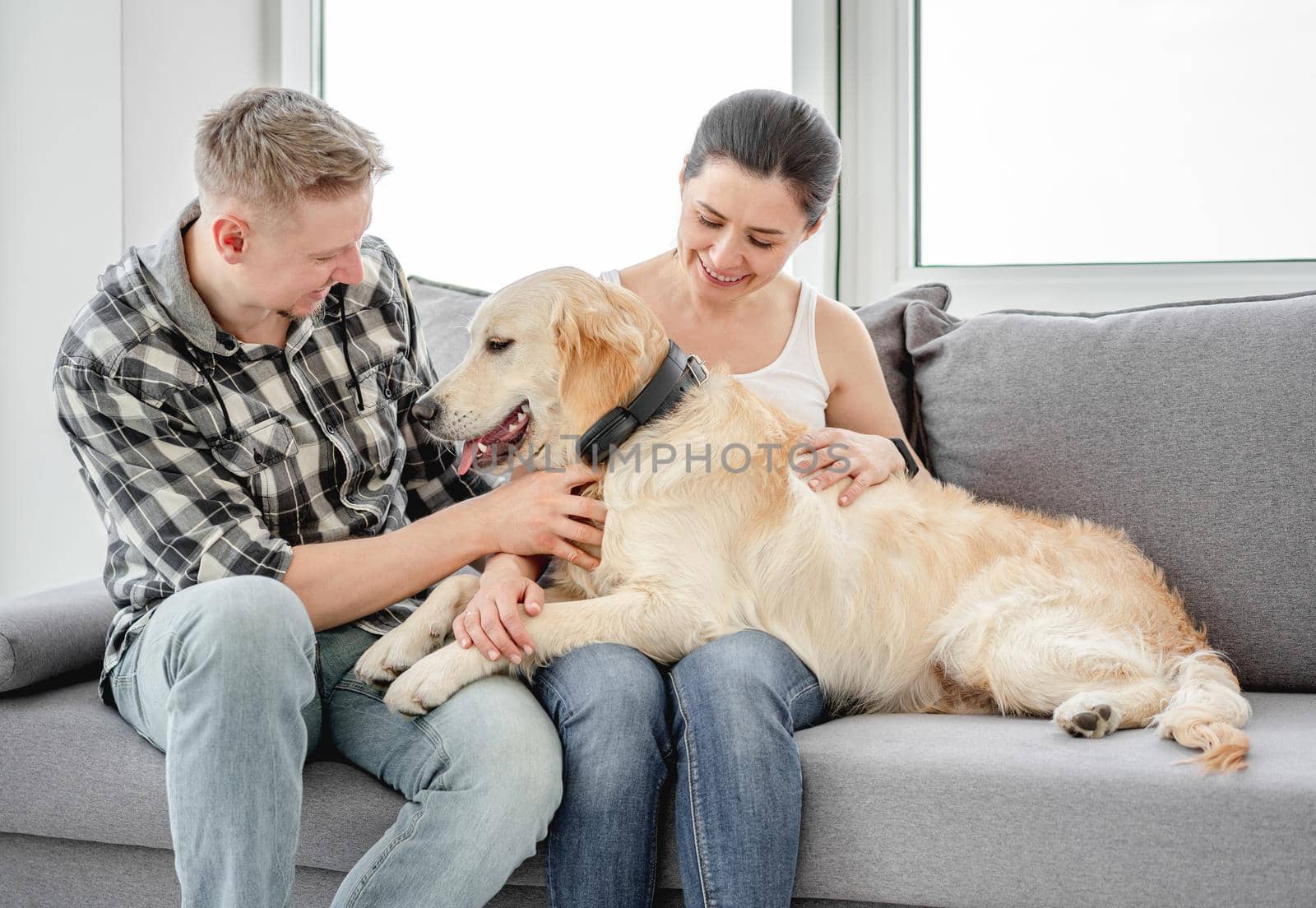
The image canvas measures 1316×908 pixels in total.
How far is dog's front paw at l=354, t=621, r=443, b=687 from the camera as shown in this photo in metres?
1.56

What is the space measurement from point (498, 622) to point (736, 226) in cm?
88

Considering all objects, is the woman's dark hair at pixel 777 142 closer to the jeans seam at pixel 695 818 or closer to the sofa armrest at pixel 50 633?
the jeans seam at pixel 695 818

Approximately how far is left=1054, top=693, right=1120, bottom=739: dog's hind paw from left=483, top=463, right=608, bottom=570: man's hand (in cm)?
80

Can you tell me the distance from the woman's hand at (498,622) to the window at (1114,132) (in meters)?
1.87

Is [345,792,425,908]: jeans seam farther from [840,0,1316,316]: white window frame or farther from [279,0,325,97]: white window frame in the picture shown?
[279,0,325,97]: white window frame

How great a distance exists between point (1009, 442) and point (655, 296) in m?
0.82

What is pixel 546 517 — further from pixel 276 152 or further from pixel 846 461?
pixel 276 152

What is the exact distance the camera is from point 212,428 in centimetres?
156

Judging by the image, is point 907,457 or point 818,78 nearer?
point 907,457

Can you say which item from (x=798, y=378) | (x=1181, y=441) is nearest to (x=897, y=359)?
(x=798, y=378)

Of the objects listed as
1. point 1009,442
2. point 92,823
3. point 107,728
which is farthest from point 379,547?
point 1009,442

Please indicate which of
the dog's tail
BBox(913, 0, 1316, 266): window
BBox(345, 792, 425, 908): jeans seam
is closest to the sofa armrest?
BBox(345, 792, 425, 908): jeans seam

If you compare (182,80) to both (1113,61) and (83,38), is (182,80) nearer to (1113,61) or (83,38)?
(83,38)

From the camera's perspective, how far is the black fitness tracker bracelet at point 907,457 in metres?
2.03
